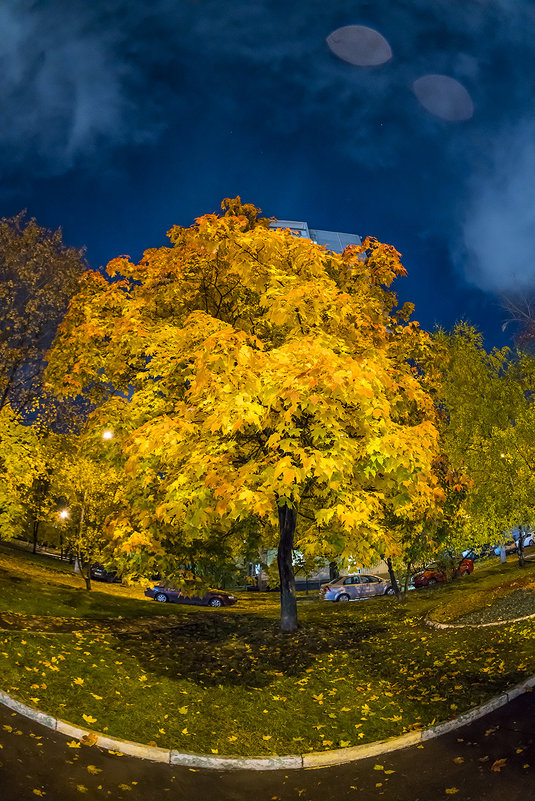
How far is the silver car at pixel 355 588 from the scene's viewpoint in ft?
99.1

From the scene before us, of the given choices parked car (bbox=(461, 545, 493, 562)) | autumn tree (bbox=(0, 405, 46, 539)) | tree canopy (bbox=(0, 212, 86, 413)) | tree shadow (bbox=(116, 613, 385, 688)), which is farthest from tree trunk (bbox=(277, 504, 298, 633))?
parked car (bbox=(461, 545, 493, 562))

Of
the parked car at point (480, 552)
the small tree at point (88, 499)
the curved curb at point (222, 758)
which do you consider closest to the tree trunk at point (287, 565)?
the curved curb at point (222, 758)

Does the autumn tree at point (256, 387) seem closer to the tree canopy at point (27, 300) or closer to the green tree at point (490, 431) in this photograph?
the green tree at point (490, 431)

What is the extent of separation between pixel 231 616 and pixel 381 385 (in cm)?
1164

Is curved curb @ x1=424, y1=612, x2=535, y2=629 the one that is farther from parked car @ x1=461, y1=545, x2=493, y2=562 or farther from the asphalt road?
parked car @ x1=461, y1=545, x2=493, y2=562

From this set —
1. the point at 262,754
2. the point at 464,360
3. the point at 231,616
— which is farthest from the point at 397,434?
the point at 464,360

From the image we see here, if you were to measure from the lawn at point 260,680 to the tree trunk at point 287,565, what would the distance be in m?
0.42

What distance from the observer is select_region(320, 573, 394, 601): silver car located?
30.2 metres

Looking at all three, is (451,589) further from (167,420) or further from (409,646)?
(167,420)

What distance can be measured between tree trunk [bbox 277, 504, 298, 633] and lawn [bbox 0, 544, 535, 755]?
42 cm

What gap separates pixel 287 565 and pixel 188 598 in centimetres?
1784

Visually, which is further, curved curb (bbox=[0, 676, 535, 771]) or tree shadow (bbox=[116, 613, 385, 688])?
tree shadow (bbox=[116, 613, 385, 688])

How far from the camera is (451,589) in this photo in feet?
82.1

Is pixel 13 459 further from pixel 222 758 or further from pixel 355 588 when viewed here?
pixel 355 588
